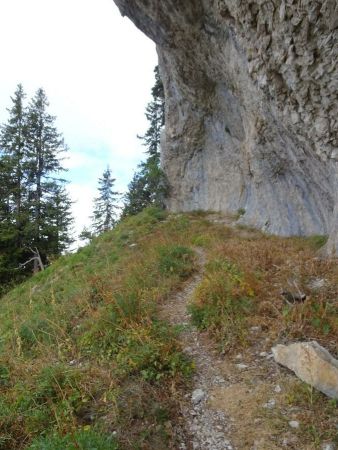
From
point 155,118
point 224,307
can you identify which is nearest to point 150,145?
point 155,118

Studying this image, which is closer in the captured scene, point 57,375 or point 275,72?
point 57,375

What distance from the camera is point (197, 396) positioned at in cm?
426

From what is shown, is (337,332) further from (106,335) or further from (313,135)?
(313,135)

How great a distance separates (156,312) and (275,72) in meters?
6.26

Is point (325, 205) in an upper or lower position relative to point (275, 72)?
lower

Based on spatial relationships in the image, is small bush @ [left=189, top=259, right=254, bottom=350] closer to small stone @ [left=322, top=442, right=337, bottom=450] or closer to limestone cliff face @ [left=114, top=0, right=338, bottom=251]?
small stone @ [left=322, top=442, right=337, bottom=450]

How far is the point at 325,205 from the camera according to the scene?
10.3 meters

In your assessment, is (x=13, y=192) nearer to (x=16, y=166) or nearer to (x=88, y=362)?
(x=16, y=166)

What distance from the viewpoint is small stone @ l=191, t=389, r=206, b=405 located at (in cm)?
421

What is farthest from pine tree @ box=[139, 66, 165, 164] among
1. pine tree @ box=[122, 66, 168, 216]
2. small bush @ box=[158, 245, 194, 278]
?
small bush @ box=[158, 245, 194, 278]

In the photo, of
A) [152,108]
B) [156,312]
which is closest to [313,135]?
[156,312]

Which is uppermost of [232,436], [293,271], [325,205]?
[325,205]

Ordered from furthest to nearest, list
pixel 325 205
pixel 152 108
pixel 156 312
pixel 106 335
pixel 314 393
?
pixel 152 108 → pixel 325 205 → pixel 156 312 → pixel 106 335 → pixel 314 393

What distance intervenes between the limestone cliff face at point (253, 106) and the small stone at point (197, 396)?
5301mm
